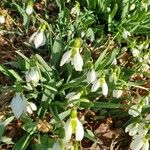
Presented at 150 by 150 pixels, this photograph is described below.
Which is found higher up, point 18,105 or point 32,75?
point 32,75

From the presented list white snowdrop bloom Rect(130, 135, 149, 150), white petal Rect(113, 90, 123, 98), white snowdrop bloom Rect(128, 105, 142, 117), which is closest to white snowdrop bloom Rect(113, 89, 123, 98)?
white petal Rect(113, 90, 123, 98)

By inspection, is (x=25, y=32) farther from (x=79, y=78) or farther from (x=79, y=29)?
(x=79, y=78)

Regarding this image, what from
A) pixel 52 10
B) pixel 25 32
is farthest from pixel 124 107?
pixel 52 10

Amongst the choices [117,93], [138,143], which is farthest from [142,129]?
[117,93]

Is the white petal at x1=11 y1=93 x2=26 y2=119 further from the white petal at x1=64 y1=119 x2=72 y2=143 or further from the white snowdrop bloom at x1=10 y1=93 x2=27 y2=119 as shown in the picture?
the white petal at x1=64 y1=119 x2=72 y2=143

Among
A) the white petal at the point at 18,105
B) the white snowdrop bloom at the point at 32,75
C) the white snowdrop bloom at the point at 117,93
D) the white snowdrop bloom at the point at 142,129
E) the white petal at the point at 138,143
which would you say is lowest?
the white petal at the point at 138,143

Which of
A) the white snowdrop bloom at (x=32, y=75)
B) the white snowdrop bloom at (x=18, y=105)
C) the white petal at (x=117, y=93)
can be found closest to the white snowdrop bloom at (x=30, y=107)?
the white snowdrop bloom at (x=32, y=75)

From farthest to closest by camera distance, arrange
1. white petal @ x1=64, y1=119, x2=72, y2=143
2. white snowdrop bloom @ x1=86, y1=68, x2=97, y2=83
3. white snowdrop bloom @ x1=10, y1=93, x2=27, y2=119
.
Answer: white snowdrop bloom @ x1=86, y1=68, x2=97, y2=83
white snowdrop bloom @ x1=10, y1=93, x2=27, y2=119
white petal @ x1=64, y1=119, x2=72, y2=143

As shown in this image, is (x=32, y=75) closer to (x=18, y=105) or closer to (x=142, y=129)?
(x=18, y=105)

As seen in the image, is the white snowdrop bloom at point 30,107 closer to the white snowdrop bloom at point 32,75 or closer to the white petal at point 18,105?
the white snowdrop bloom at point 32,75

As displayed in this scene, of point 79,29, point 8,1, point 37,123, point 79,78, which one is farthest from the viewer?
point 8,1

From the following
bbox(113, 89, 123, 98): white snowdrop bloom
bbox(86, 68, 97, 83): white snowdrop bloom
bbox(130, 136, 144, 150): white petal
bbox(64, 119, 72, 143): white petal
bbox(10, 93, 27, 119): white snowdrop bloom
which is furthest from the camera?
bbox(113, 89, 123, 98): white snowdrop bloom
